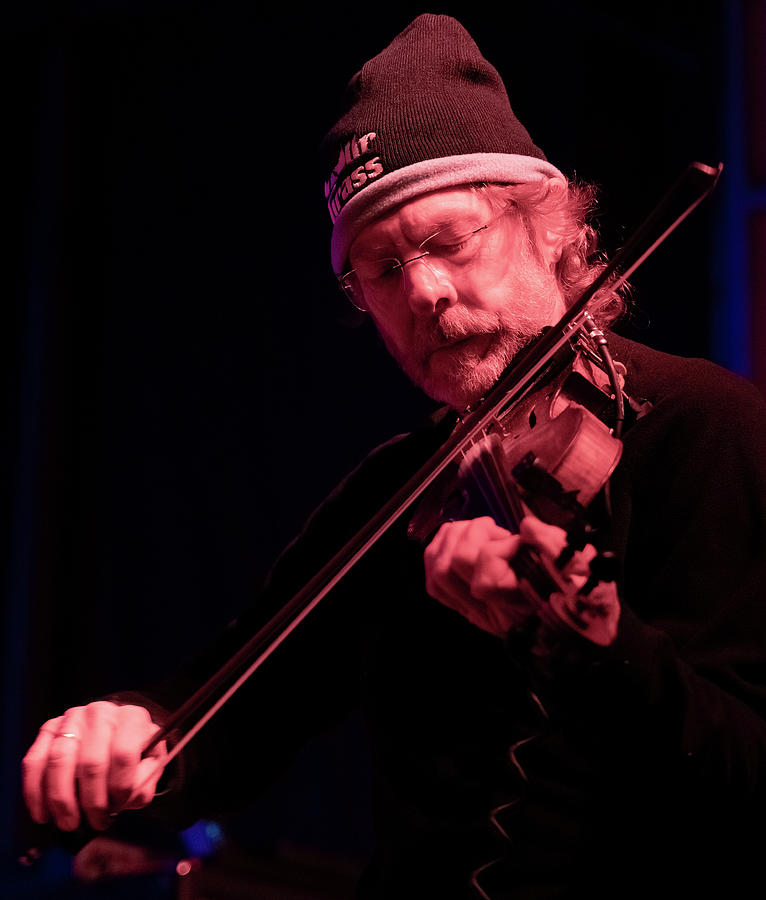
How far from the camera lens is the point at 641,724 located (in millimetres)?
752

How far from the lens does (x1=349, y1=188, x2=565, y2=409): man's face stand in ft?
3.73

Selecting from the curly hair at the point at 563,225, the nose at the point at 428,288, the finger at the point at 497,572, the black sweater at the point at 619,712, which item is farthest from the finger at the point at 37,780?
the curly hair at the point at 563,225

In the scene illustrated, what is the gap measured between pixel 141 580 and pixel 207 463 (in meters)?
0.38

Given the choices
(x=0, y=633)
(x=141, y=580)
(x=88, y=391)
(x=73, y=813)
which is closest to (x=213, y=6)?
(x=88, y=391)

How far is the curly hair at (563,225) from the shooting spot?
1197 millimetres

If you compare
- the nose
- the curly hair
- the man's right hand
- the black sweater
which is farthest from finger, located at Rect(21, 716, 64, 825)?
the curly hair

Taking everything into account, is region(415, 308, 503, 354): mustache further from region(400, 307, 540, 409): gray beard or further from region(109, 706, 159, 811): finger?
region(109, 706, 159, 811): finger

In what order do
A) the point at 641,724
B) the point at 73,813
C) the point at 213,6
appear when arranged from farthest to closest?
the point at 213,6 < the point at 73,813 < the point at 641,724

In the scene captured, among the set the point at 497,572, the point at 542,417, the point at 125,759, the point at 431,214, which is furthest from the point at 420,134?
the point at 125,759

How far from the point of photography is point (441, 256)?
116 centimetres

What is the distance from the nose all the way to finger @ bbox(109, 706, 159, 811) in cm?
55

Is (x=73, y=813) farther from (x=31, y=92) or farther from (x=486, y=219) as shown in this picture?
(x=31, y=92)

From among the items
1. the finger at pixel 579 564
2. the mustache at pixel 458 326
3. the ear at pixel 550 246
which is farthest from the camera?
the ear at pixel 550 246

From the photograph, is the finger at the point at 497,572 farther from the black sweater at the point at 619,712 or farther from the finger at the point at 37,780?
the finger at the point at 37,780
